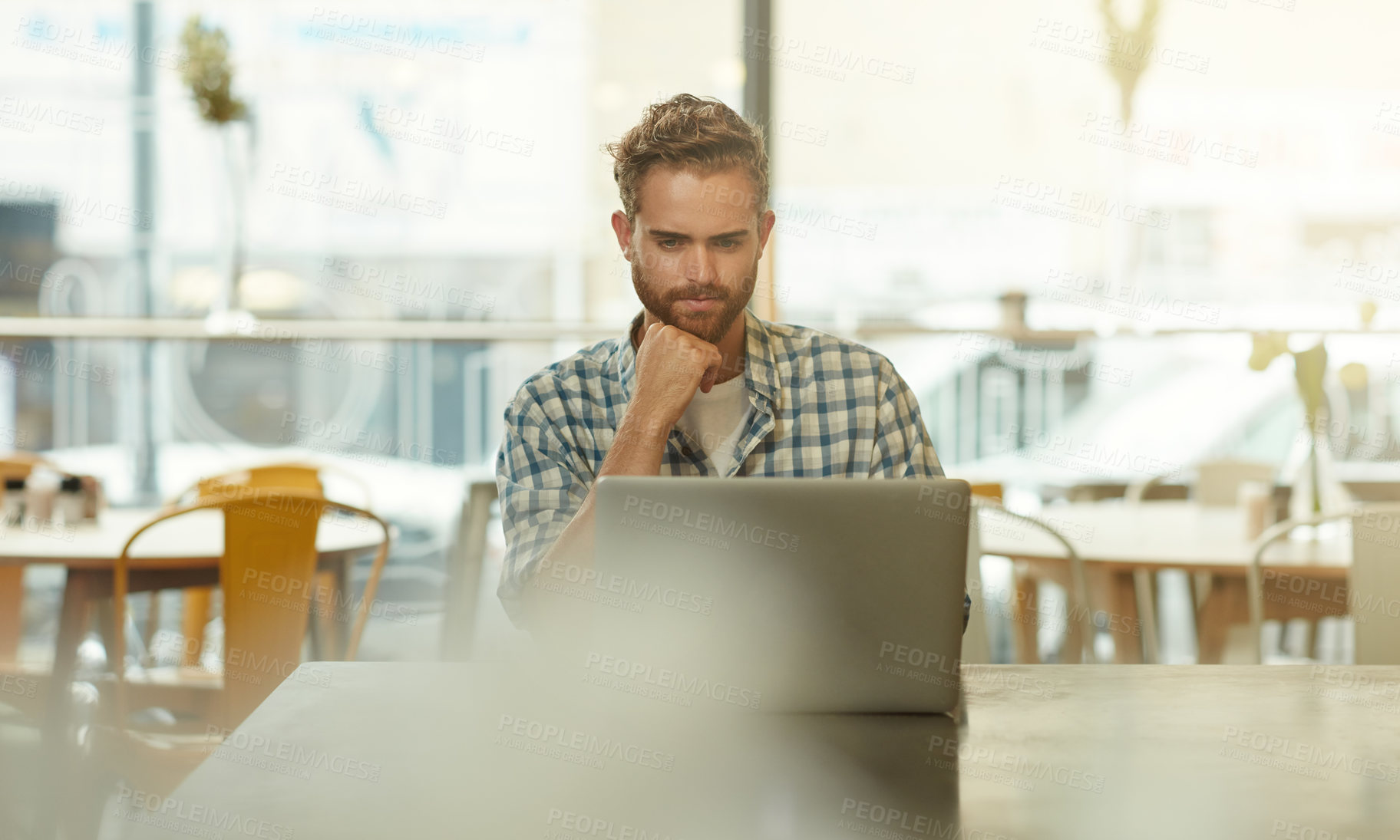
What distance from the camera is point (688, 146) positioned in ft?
4.99

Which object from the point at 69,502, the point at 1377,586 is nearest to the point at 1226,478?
the point at 1377,586

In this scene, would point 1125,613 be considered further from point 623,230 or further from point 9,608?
point 9,608

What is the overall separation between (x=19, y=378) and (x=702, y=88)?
2297 millimetres

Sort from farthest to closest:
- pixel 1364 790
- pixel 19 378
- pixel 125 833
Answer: pixel 19 378
pixel 1364 790
pixel 125 833

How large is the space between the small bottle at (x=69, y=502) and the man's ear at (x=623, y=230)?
5.78 ft

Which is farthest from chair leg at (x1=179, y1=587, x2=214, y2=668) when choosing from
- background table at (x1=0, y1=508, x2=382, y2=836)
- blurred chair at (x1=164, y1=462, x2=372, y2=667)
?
background table at (x1=0, y1=508, x2=382, y2=836)

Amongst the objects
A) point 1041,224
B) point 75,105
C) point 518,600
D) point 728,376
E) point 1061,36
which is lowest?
point 518,600

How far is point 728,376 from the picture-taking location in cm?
163

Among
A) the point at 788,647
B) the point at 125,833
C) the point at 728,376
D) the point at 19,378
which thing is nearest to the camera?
the point at 125,833

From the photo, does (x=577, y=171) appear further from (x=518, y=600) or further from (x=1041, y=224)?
(x=518, y=600)

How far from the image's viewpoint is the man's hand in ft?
4.68

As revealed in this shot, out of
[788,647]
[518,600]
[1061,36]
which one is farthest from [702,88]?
[788,647]

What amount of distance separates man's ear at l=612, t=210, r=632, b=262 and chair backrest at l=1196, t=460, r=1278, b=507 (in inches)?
88.6

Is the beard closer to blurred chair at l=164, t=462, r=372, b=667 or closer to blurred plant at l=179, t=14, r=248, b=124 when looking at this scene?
blurred chair at l=164, t=462, r=372, b=667
